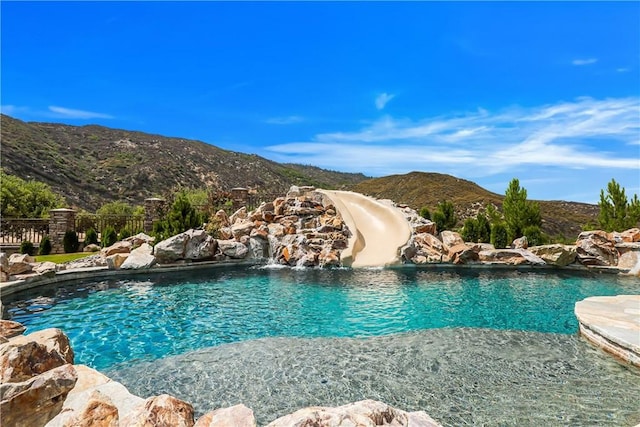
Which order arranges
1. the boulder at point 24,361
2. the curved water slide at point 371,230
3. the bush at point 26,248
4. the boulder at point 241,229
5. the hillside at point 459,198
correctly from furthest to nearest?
the hillside at point 459,198 < the boulder at point 241,229 < the bush at point 26,248 < the curved water slide at point 371,230 < the boulder at point 24,361

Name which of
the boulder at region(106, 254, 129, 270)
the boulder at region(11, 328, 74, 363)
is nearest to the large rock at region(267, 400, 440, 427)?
the boulder at region(11, 328, 74, 363)

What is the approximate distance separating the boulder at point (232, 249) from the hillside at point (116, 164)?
600 inches

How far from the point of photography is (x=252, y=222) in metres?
17.5

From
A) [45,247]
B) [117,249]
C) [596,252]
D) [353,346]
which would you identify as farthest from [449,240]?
[45,247]

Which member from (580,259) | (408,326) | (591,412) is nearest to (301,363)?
(408,326)

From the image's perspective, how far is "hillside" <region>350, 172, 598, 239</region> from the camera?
3219 cm

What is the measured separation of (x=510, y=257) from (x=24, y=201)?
27544mm

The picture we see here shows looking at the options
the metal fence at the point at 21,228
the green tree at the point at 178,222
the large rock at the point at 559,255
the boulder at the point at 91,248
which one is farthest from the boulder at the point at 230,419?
the metal fence at the point at 21,228

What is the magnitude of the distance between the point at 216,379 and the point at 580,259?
15802 millimetres

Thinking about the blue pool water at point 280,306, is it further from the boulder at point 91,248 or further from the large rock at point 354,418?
the boulder at point 91,248

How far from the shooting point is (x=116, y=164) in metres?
49.0

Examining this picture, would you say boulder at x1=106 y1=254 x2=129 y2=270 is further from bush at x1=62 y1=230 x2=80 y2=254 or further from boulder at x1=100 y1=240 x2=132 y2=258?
bush at x1=62 y1=230 x2=80 y2=254

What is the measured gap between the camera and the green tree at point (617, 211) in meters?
19.6

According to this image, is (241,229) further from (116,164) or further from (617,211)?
(116,164)
